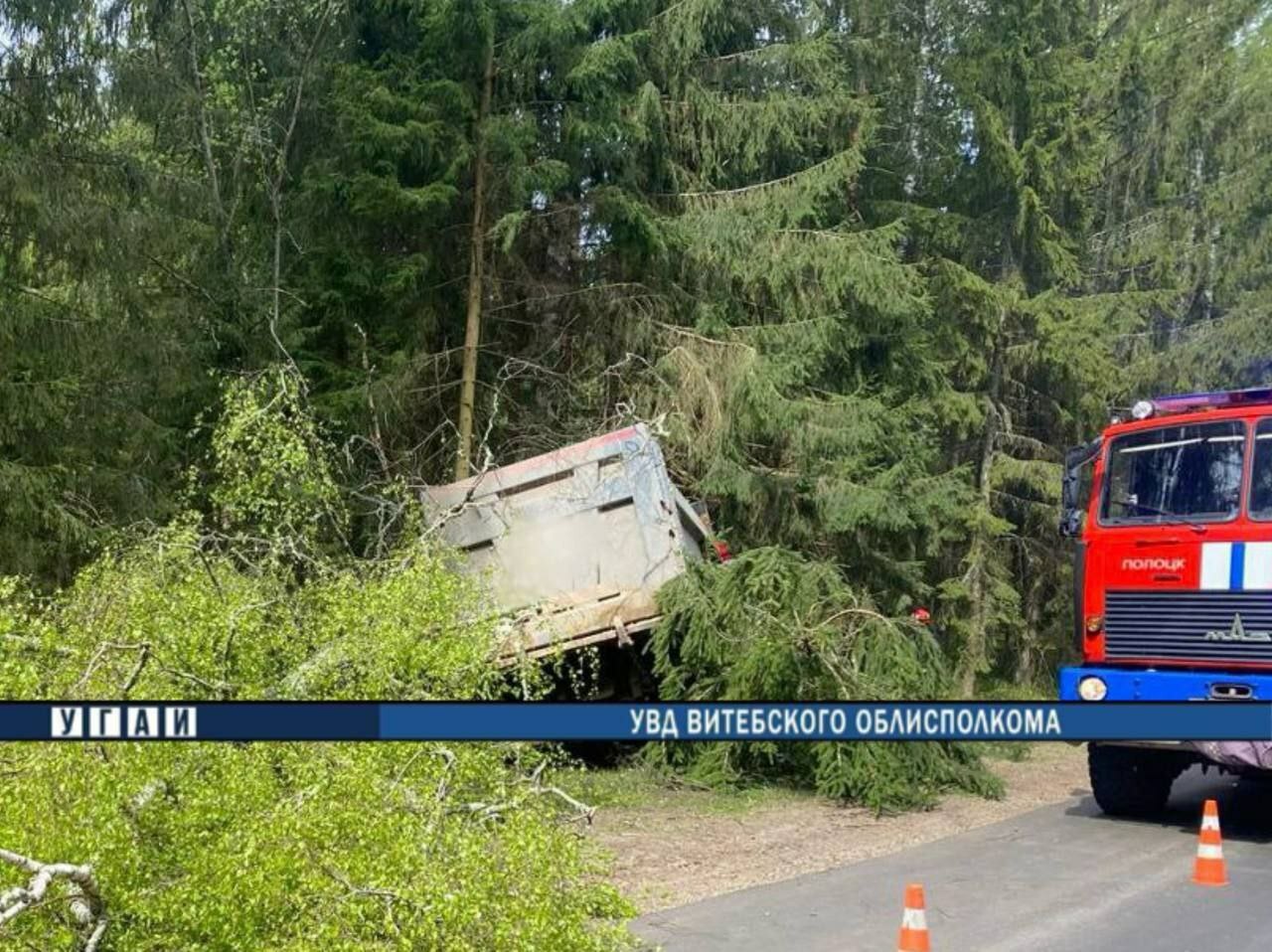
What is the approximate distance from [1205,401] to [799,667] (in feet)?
11.9

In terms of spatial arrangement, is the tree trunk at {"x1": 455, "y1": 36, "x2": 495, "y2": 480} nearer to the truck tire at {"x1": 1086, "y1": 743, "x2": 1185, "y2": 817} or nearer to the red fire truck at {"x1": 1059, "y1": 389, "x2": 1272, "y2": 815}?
the red fire truck at {"x1": 1059, "y1": 389, "x2": 1272, "y2": 815}

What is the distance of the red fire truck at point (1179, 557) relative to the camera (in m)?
8.92

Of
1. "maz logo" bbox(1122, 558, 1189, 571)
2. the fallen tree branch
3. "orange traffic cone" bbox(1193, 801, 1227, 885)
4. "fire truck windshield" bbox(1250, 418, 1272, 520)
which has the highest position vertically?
"fire truck windshield" bbox(1250, 418, 1272, 520)

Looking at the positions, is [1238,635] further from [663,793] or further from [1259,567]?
[663,793]

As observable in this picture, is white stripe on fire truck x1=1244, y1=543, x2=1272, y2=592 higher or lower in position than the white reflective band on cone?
higher

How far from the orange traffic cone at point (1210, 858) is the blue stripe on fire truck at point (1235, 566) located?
4.79 ft

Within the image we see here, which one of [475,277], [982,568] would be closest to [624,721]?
[475,277]

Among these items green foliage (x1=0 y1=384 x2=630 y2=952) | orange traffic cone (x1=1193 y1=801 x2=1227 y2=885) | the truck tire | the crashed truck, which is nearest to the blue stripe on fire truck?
orange traffic cone (x1=1193 y1=801 x2=1227 y2=885)

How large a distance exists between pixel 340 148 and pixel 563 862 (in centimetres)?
1180

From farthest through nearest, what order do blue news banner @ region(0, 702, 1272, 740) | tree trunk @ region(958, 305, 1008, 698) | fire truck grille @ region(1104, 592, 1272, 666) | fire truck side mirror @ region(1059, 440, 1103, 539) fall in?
tree trunk @ region(958, 305, 1008, 698) < fire truck side mirror @ region(1059, 440, 1103, 539) < fire truck grille @ region(1104, 592, 1272, 666) < blue news banner @ region(0, 702, 1272, 740)

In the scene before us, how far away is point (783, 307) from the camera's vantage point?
53.1 ft

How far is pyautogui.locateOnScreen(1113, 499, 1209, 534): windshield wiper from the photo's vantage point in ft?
30.3

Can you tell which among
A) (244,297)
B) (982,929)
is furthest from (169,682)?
(244,297)

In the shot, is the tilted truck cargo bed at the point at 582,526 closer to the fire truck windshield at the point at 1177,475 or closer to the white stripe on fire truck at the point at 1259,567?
the fire truck windshield at the point at 1177,475
